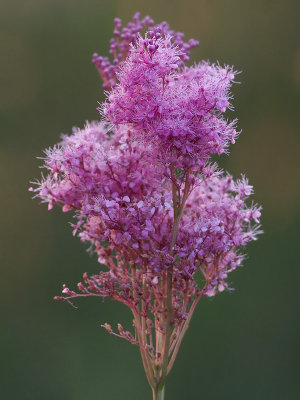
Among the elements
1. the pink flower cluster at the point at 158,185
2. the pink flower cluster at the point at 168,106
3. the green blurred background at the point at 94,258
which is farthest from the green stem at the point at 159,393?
the green blurred background at the point at 94,258

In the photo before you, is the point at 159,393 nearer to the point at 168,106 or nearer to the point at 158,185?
the point at 158,185

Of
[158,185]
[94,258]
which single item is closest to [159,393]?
[158,185]

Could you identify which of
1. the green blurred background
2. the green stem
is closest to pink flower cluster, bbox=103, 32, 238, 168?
the green stem

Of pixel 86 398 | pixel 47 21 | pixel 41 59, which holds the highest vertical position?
pixel 47 21

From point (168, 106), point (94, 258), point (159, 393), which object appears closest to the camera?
point (168, 106)

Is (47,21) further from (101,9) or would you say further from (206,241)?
(206,241)
